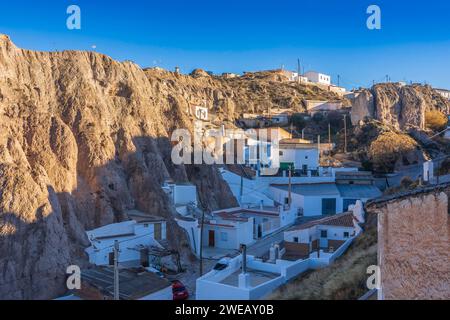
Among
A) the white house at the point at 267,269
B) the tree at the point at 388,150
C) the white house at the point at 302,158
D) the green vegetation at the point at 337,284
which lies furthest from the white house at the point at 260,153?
the green vegetation at the point at 337,284

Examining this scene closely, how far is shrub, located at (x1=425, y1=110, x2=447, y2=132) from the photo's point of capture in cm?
6412

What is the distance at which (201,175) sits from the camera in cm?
3241

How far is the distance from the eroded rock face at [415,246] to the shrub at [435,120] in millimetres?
62032

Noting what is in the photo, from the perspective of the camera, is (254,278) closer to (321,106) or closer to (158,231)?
(158,231)

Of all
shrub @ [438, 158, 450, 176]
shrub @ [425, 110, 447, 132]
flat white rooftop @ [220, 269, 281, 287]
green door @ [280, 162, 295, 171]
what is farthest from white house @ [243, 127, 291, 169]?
shrub @ [425, 110, 447, 132]

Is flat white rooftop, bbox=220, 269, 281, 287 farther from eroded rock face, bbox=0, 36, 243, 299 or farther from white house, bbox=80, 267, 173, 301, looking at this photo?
eroded rock face, bbox=0, 36, 243, 299

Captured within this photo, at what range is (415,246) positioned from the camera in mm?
7559

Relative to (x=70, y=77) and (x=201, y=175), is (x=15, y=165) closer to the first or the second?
(x=70, y=77)

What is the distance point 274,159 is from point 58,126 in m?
23.2

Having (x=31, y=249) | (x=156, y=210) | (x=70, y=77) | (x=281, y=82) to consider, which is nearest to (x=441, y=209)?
(x=31, y=249)

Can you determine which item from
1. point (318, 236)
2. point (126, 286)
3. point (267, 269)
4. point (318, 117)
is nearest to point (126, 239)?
point (126, 286)

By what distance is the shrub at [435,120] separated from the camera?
2525 inches

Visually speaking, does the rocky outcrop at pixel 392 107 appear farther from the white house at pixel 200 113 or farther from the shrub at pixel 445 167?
the shrub at pixel 445 167

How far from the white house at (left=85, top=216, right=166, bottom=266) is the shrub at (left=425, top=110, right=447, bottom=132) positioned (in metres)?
54.3
